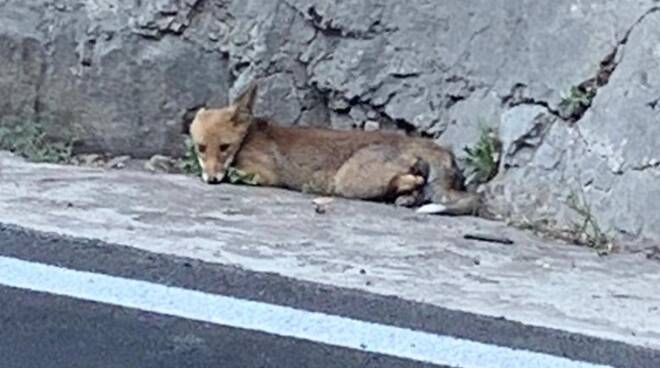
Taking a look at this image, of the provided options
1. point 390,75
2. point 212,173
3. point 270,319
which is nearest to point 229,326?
point 270,319

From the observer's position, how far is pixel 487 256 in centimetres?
652

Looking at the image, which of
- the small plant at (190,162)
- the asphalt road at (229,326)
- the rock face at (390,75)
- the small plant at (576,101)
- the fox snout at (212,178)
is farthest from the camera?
the small plant at (190,162)

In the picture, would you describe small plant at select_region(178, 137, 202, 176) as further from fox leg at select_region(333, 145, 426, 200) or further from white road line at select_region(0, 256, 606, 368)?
white road line at select_region(0, 256, 606, 368)

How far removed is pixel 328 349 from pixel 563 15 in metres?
3.03

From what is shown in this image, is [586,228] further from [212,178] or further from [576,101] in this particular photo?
[212,178]

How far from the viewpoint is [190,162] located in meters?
8.23

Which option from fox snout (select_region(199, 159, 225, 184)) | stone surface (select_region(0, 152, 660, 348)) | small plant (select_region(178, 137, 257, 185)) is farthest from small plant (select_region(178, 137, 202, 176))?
stone surface (select_region(0, 152, 660, 348))

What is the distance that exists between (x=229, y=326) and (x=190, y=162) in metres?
3.19

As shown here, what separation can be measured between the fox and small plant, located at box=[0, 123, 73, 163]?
26.3 inches

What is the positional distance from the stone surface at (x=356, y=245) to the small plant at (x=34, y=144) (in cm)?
32

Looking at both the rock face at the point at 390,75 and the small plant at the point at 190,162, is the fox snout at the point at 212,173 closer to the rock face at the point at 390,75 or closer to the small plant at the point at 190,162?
the small plant at the point at 190,162

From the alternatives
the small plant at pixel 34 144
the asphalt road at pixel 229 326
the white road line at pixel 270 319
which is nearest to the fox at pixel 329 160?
the small plant at pixel 34 144

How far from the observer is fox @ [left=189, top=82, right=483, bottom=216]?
766cm

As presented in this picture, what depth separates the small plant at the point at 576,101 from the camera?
290 inches
